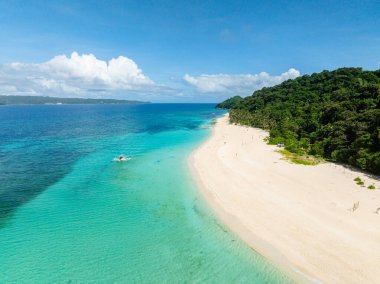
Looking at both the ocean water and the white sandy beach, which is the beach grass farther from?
the ocean water

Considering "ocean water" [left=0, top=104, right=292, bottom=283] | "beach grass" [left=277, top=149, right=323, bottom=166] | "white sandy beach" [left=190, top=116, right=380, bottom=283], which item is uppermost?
"beach grass" [left=277, top=149, right=323, bottom=166]

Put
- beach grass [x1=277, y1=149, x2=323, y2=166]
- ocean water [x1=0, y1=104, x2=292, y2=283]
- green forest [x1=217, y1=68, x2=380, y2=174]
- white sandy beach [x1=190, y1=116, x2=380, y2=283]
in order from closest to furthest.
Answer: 1. ocean water [x1=0, y1=104, x2=292, y2=283]
2. white sandy beach [x1=190, y1=116, x2=380, y2=283]
3. green forest [x1=217, y1=68, x2=380, y2=174]
4. beach grass [x1=277, y1=149, x2=323, y2=166]

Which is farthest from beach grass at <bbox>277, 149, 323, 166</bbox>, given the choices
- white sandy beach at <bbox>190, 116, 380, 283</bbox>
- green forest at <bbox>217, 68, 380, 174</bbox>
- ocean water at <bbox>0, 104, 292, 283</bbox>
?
ocean water at <bbox>0, 104, 292, 283</bbox>

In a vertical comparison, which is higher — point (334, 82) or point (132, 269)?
point (334, 82)

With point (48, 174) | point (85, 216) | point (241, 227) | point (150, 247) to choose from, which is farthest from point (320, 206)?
point (48, 174)

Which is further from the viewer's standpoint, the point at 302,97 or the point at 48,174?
the point at 302,97

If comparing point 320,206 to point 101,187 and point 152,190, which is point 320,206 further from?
point 101,187

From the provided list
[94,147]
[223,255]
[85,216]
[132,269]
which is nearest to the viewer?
[132,269]

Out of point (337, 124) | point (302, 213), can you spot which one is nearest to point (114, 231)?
point (302, 213)
